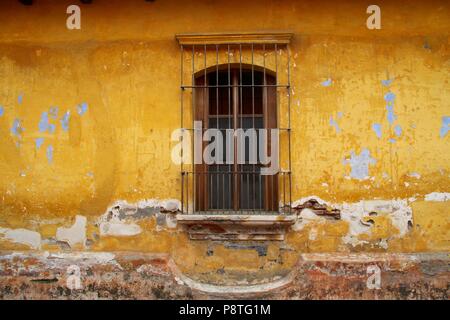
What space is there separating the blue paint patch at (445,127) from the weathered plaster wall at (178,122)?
0.04 feet

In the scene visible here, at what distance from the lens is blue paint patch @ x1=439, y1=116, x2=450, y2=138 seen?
18.2 feet

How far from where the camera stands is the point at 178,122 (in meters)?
5.75

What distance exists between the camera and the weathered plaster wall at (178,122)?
5.55 metres

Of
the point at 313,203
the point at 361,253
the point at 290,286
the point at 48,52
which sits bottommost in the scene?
the point at 290,286

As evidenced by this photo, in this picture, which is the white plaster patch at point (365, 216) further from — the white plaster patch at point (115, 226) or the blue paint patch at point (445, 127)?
the white plaster patch at point (115, 226)

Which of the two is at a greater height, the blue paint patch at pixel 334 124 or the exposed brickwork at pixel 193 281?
the blue paint patch at pixel 334 124

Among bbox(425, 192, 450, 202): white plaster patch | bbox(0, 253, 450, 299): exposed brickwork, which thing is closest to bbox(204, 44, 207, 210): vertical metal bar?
bbox(0, 253, 450, 299): exposed brickwork

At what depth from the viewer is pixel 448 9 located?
567cm

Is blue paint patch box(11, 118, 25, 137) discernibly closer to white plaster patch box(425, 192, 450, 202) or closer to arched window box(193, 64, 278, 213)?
arched window box(193, 64, 278, 213)

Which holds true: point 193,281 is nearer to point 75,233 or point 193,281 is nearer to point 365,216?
point 75,233

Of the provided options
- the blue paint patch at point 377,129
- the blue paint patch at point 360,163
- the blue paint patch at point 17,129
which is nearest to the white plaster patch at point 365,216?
the blue paint patch at point 360,163

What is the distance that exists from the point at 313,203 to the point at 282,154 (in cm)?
69

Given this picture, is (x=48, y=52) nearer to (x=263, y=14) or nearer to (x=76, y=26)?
(x=76, y=26)

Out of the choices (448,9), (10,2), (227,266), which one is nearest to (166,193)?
(227,266)
